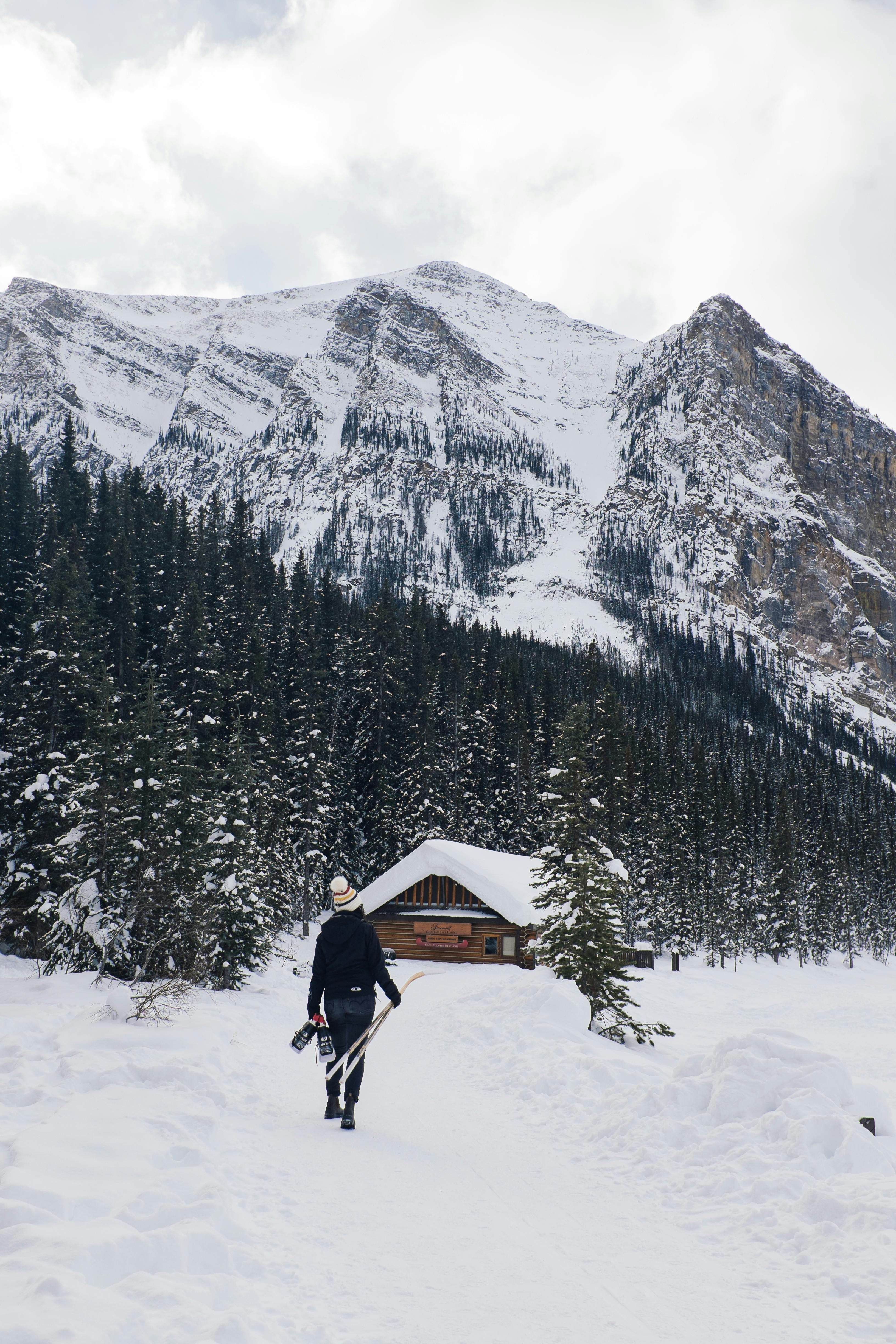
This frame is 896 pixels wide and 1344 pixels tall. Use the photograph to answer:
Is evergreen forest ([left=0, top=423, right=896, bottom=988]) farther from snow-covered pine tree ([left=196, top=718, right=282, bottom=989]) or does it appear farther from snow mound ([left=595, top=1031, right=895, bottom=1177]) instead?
snow mound ([left=595, top=1031, right=895, bottom=1177])

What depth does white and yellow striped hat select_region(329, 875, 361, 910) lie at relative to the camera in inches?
330

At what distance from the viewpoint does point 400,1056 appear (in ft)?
41.9

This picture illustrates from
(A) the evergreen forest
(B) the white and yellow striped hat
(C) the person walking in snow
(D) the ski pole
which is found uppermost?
(A) the evergreen forest

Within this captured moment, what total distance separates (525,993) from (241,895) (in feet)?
26.6

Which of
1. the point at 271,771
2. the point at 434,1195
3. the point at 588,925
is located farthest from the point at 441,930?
the point at 434,1195

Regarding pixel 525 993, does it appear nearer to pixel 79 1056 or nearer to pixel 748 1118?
pixel 748 1118

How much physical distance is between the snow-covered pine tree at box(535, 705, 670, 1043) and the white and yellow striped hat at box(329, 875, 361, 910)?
9638 mm

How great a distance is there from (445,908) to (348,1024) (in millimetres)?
28149

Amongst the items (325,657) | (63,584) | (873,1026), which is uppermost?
(325,657)

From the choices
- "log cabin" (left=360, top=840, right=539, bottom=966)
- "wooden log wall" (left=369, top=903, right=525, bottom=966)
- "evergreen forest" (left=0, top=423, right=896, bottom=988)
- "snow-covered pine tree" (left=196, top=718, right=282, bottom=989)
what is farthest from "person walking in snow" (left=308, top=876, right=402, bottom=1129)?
"wooden log wall" (left=369, top=903, right=525, bottom=966)

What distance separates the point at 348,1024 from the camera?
8.11 metres

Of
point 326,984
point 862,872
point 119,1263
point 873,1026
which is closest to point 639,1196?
point 326,984

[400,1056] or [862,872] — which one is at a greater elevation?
[862,872]

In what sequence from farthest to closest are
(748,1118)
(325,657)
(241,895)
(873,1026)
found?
(325,657) < (873,1026) < (241,895) < (748,1118)
